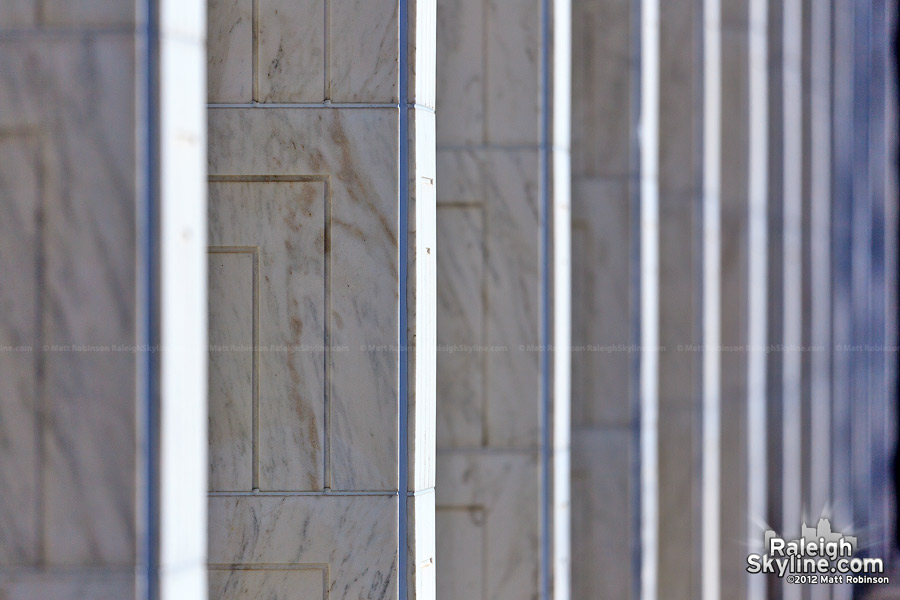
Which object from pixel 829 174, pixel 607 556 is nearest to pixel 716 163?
pixel 607 556

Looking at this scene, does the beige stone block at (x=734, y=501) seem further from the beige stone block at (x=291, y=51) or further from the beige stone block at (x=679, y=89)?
the beige stone block at (x=291, y=51)

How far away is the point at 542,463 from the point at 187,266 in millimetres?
6390

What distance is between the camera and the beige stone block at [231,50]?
8117 millimetres

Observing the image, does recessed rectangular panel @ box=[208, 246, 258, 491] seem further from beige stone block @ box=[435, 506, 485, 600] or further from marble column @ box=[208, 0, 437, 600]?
beige stone block @ box=[435, 506, 485, 600]

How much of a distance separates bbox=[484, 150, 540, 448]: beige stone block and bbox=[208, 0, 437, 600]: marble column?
10.0ft

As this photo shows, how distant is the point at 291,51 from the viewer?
318 inches

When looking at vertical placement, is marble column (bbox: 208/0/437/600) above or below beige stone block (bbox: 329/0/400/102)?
below

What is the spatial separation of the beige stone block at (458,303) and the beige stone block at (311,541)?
10.9ft

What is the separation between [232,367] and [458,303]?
11.7 feet

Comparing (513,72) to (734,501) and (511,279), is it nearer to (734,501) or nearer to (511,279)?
(511,279)

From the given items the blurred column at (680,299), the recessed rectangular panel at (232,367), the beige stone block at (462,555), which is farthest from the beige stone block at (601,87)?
the recessed rectangular panel at (232,367)

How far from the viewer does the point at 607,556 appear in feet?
46.2

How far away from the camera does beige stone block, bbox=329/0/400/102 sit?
7.88 m
